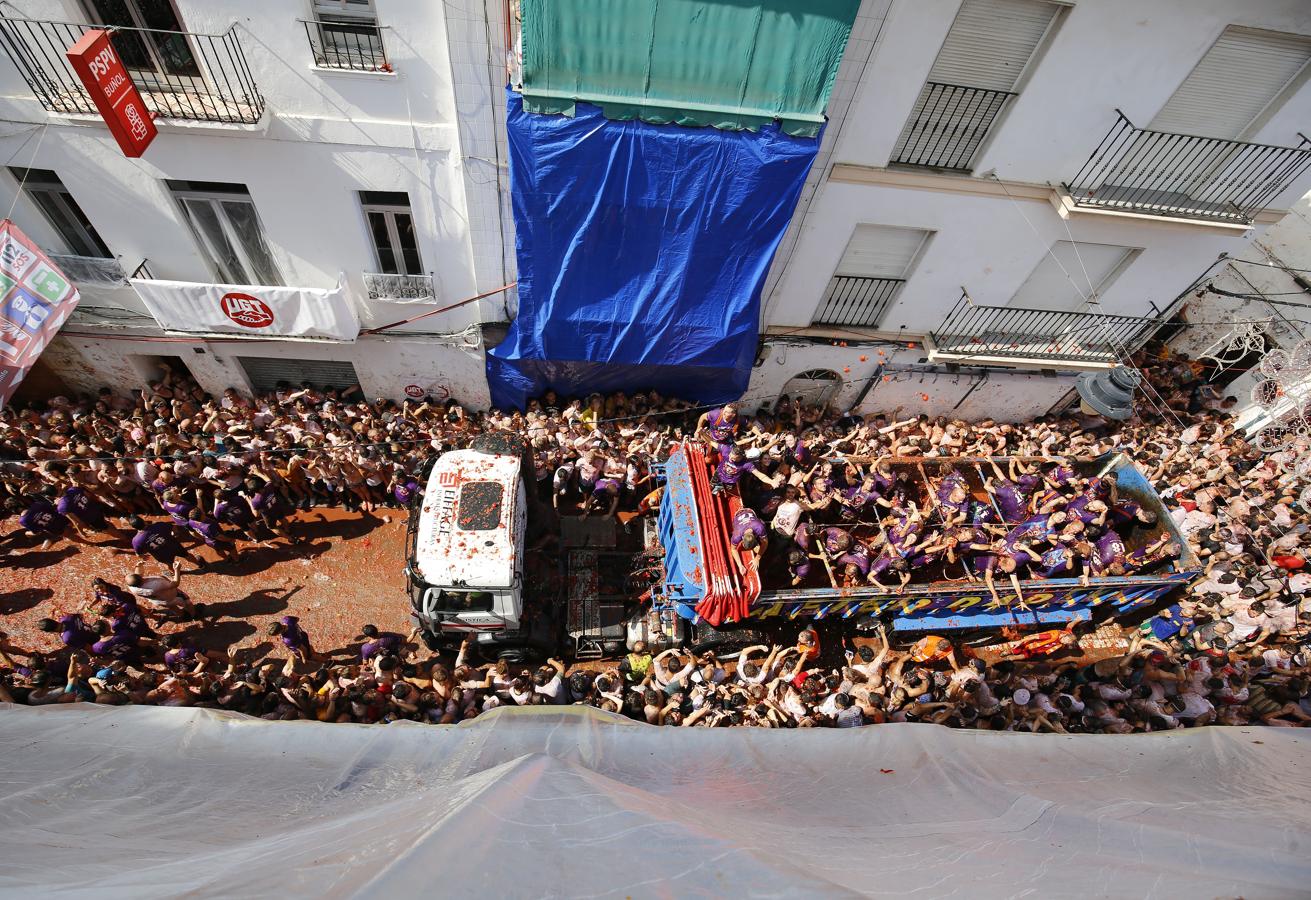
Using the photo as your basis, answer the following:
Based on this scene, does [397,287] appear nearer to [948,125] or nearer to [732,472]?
[732,472]

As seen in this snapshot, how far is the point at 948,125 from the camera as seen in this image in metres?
9.95

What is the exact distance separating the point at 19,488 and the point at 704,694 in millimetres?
12504

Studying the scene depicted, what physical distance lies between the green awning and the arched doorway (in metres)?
6.12

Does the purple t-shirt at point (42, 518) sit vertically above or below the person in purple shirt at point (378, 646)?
above

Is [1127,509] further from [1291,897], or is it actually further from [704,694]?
[1291,897]

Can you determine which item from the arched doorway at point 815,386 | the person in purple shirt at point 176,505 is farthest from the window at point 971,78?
the person in purple shirt at point 176,505

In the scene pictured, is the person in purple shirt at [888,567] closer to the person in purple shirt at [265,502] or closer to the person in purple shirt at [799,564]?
the person in purple shirt at [799,564]

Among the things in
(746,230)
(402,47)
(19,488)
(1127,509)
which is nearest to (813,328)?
(746,230)

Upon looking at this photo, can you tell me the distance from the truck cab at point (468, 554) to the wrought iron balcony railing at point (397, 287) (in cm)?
398

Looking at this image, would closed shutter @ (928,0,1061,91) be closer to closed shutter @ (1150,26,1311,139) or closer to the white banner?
closed shutter @ (1150,26,1311,139)

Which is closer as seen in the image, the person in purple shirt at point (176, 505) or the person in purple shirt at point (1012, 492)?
the person in purple shirt at point (176, 505)

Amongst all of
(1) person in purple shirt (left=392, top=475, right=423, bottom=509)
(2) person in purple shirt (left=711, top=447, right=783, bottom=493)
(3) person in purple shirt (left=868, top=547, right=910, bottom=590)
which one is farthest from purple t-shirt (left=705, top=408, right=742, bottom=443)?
(1) person in purple shirt (left=392, top=475, right=423, bottom=509)

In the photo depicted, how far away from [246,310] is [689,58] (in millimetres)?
8781

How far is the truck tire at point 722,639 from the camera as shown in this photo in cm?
959
